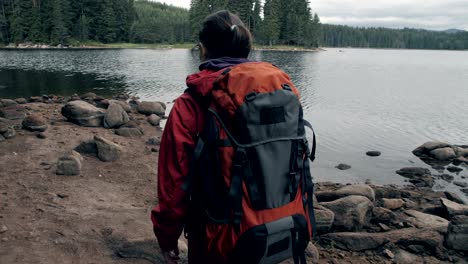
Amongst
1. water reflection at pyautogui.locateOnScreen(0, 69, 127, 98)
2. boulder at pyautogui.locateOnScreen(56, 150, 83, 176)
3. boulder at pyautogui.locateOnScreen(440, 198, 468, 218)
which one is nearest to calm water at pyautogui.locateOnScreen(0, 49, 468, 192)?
water reflection at pyautogui.locateOnScreen(0, 69, 127, 98)

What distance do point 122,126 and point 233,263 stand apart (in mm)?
13431

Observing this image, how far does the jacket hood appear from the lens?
2664mm

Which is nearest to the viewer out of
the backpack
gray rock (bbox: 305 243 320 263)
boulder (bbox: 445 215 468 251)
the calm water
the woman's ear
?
the backpack

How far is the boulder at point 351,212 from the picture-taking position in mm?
7613

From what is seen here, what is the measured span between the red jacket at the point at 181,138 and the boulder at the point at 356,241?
4942 mm

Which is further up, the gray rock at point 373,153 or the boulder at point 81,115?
the boulder at point 81,115

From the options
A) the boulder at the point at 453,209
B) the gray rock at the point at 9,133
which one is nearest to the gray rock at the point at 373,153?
the boulder at the point at 453,209

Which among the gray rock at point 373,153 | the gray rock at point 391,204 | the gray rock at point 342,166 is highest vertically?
the gray rock at point 391,204

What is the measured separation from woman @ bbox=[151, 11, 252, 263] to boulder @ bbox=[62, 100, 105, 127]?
494 inches

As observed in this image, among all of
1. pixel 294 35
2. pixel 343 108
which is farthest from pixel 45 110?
pixel 294 35

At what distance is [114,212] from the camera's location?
709cm

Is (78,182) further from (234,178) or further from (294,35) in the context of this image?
(294,35)

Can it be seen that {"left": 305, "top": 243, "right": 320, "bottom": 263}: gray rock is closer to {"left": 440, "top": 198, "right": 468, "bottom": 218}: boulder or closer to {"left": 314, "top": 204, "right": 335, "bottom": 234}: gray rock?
{"left": 314, "top": 204, "right": 335, "bottom": 234}: gray rock

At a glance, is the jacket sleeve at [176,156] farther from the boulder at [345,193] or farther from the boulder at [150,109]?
the boulder at [150,109]
